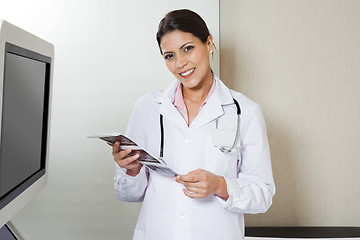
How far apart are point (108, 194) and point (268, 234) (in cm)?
92

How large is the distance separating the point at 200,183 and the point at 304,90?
1.30 metres

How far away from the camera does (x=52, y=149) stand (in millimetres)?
2398

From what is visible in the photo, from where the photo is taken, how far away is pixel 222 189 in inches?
58.4


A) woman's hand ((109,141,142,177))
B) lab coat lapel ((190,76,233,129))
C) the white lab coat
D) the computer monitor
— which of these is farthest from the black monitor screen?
lab coat lapel ((190,76,233,129))

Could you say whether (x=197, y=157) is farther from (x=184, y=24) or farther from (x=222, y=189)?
(x=184, y=24)

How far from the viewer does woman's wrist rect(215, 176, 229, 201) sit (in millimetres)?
1475

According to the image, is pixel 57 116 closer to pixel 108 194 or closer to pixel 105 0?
pixel 108 194

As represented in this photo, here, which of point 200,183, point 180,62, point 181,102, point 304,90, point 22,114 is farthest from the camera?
point 304,90

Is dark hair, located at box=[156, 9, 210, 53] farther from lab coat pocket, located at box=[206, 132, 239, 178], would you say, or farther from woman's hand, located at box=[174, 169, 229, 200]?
woman's hand, located at box=[174, 169, 229, 200]

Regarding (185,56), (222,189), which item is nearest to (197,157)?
(222,189)

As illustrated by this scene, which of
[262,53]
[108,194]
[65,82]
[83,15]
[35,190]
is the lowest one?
[108,194]

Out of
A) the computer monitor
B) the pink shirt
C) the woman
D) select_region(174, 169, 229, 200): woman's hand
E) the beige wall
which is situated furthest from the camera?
the beige wall

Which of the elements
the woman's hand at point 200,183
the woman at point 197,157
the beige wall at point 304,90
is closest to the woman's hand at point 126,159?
the woman at point 197,157

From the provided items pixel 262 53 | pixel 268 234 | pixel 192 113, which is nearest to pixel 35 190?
pixel 192 113
